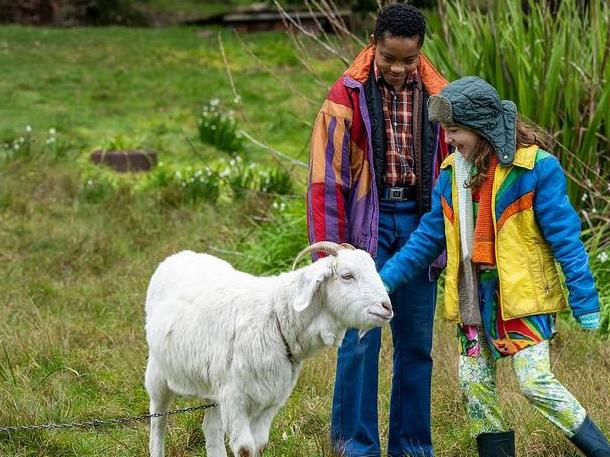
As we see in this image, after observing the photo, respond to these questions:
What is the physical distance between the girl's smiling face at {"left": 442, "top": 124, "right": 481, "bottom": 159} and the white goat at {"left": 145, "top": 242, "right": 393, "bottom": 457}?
0.58 meters

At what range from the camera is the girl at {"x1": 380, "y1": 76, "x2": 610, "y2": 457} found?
14.2 feet

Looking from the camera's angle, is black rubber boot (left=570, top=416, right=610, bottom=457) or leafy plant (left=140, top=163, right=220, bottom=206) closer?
black rubber boot (left=570, top=416, right=610, bottom=457)

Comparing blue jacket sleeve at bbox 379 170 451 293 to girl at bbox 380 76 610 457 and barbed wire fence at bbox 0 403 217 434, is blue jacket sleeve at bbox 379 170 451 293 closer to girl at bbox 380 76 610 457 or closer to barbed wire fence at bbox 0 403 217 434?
girl at bbox 380 76 610 457

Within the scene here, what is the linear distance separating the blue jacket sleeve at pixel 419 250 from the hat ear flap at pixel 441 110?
1.27 ft

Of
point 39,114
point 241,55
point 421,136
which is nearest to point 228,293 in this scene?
point 421,136

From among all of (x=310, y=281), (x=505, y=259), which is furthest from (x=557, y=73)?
(x=310, y=281)

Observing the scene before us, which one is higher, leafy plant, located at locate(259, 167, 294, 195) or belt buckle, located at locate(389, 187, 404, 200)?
belt buckle, located at locate(389, 187, 404, 200)

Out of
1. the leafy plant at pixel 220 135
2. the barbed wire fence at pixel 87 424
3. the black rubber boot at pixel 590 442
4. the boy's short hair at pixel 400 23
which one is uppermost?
the boy's short hair at pixel 400 23

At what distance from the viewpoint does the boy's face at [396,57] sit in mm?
4754

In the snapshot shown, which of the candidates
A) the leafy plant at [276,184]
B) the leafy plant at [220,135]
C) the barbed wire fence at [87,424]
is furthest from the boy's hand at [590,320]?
the leafy plant at [220,135]

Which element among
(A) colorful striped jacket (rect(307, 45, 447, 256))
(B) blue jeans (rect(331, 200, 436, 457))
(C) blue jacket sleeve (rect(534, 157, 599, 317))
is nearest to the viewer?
(C) blue jacket sleeve (rect(534, 157, 599, 317))

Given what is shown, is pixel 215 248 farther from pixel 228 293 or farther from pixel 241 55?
pixel 241 55

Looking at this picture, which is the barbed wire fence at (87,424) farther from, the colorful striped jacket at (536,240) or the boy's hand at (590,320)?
the boy's hand at (590,320)

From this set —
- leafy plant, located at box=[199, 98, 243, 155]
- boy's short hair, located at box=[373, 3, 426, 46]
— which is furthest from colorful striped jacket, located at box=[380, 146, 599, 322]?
leafy plant, located at box=[199, 98, 243, 155]
